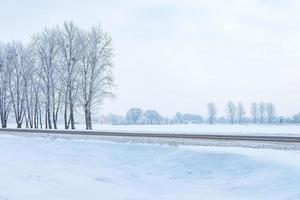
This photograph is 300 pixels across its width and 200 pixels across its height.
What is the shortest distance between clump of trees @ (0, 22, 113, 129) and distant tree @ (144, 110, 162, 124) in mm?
108791

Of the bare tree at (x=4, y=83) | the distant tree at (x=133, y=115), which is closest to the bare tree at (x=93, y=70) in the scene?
the bare tree at (x=4, y=83)

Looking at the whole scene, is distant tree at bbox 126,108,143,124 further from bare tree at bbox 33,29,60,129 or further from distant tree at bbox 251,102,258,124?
bare tree at bbox 33,29,60,129

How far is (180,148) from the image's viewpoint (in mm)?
22812

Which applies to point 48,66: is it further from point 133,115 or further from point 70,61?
point 133,115

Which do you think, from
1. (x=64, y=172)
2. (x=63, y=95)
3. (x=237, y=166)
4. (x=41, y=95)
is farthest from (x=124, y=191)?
(x=41, y=95)

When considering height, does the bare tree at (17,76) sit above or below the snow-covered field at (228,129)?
above

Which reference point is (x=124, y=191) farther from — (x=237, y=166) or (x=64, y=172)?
(x=237, y=166)

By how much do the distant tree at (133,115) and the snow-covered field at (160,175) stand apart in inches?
5349

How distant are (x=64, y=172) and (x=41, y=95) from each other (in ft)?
143

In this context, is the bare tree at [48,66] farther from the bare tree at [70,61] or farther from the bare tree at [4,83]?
the bare tree at [4,83]

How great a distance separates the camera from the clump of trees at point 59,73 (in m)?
51.6

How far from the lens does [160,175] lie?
1975 centimetres

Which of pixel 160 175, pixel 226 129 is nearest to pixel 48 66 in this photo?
pixel 226 129

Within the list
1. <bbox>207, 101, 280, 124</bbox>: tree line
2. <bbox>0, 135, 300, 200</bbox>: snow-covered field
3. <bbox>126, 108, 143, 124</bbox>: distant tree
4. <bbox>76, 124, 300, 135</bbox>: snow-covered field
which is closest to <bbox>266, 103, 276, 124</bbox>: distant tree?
<bbox>207, 101, 280, 124</bbox>: tree line
